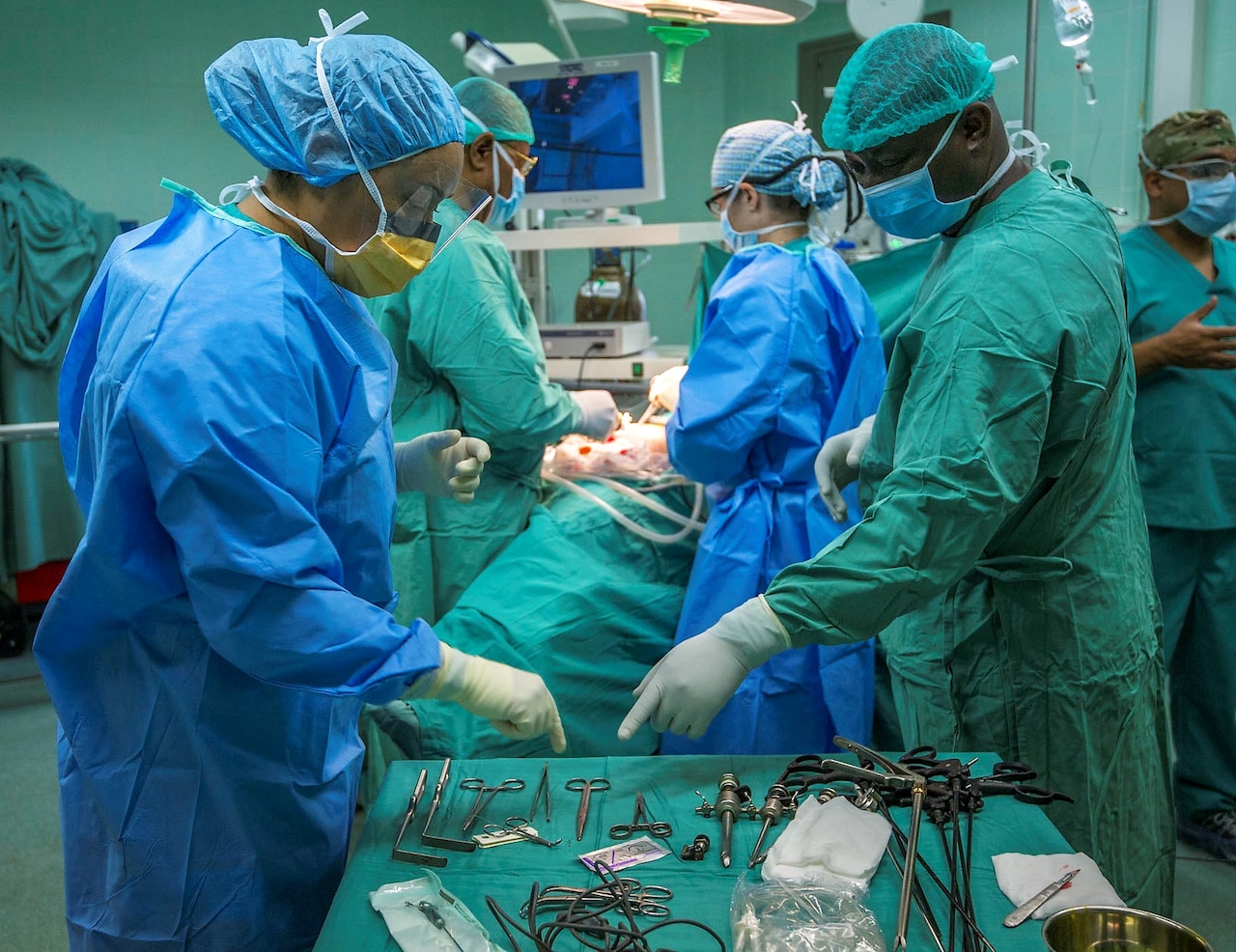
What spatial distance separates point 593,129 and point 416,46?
255cm

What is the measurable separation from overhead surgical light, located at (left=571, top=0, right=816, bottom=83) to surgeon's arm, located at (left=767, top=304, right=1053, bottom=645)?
1200 millimetres

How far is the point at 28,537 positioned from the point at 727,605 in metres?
3.36

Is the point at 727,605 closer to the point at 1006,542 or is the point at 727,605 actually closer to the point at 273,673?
the point at 1006,542

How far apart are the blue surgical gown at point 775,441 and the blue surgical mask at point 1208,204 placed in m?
0.86

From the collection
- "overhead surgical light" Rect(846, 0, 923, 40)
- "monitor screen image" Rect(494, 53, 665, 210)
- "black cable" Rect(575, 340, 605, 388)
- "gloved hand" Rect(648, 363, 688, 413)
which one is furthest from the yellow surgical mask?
"monitor screen image" Rect(494, 53, 665, 210)

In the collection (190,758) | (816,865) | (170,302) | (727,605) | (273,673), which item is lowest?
(727,605)

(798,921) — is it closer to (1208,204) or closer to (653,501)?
(653,501)

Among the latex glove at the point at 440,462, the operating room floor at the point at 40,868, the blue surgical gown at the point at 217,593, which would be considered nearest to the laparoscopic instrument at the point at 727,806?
the blue surgical gown at the point at 217,593

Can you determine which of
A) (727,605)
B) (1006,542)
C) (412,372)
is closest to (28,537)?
(412,372)

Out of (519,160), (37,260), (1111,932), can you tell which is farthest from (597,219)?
(1111,932)

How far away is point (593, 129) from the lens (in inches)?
140

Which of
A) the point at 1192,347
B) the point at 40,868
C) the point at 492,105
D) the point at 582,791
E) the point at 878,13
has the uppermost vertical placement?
the point at 878,13

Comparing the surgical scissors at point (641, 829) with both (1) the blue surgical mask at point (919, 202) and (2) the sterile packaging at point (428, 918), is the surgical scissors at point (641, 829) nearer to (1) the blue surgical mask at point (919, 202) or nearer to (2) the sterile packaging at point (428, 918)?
(2) the sterile packaging at point (428, 918)

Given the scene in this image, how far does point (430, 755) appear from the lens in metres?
2.28
